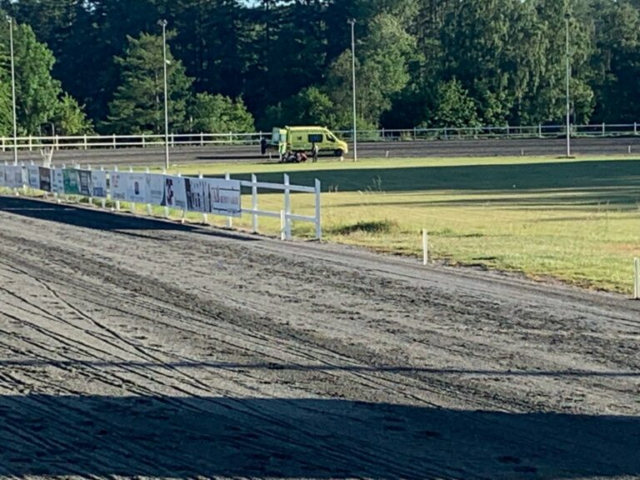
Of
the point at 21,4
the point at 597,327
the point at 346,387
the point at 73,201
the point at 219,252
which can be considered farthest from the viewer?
the point at 21,4

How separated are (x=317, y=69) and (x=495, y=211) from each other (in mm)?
78288

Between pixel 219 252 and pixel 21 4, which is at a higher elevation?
pixel 21 4

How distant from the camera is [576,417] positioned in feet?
33.7

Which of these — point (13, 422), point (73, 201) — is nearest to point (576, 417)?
point (13, 422)

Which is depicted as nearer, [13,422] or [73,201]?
[13,422]

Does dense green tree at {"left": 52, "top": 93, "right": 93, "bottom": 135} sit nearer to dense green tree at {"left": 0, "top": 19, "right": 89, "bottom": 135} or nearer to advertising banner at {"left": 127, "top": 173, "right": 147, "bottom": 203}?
dense green tree at {"left": 0, "top": 19, "right": 89, "bottom": 135}

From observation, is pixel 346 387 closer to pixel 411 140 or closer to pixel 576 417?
pixel 576 417

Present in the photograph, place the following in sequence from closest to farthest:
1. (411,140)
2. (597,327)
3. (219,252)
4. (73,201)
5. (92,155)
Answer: (597,327)
(219,252)
(73,201)
(92,155)
(411,140)

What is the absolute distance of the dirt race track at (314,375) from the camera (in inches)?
360

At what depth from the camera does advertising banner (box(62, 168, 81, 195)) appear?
138 feet

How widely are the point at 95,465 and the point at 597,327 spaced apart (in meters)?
7.50

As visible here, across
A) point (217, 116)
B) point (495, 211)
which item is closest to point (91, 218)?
point (495, 211)

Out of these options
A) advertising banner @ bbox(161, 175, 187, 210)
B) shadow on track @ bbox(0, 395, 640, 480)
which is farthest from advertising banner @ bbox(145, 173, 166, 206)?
shadow on track @ bbox(0, 395, 640, 480)

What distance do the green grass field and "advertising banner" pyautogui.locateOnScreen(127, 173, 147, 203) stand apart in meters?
4.52
